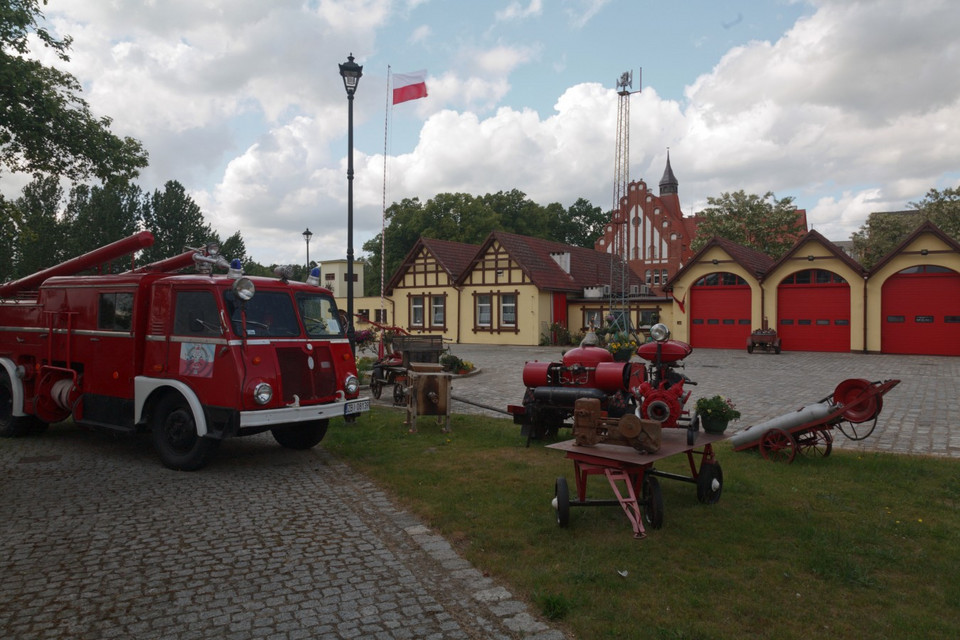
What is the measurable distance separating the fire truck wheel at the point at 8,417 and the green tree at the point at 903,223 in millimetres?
41841

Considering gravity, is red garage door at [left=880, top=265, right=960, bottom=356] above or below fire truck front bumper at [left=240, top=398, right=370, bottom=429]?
above

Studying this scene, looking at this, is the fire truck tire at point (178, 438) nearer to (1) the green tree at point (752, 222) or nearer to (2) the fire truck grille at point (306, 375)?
(2) the fire truck grille at point (306, 375)

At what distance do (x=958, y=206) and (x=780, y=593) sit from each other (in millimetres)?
44658

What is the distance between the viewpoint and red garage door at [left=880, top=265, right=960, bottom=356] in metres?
26.5

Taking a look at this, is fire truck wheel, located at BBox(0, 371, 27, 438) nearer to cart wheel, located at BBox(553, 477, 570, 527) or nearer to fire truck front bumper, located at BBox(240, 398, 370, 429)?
fire truck front bumper, located at BBox(240, 398, 370, 429)

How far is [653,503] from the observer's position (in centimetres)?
554

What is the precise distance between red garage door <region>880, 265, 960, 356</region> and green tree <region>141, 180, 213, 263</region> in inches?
1772

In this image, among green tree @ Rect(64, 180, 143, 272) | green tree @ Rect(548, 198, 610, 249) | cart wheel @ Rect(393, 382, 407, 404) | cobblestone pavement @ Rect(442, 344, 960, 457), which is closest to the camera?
cobblestone pavement @ Rect(442, 344, 960, 457)

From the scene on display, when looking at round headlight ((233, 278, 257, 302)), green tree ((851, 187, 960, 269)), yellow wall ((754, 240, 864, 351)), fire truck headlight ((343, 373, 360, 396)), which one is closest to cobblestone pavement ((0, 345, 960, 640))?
fire truck headlight ((343, 373, 360, 396))

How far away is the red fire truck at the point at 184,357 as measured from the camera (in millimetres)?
7527

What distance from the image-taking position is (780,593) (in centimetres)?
430

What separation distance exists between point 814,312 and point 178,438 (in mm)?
28825

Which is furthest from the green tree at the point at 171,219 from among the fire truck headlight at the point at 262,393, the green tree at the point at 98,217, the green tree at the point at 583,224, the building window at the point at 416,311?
the fire truck headlight at the point at 262,393

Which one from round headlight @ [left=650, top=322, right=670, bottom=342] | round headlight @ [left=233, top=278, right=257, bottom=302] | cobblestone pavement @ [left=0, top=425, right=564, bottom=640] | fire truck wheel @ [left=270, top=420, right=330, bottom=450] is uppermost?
round headlight @ [left=233, top=278, right=257, bottom=302]
